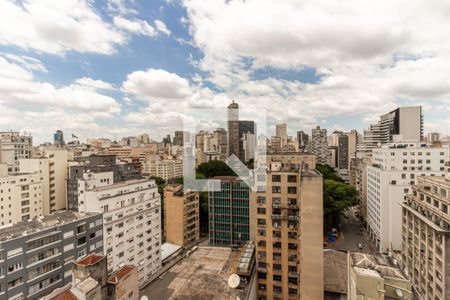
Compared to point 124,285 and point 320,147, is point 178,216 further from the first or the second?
point 320,147

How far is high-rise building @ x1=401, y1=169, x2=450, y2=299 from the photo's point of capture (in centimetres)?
1348

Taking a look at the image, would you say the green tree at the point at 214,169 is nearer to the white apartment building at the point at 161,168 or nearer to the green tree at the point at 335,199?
the white apartment building at the point at 161,168

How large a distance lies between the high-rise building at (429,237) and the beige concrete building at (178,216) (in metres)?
20.1

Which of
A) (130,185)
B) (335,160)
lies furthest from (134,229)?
(335,160)

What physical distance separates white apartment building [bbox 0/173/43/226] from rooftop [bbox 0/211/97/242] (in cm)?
1336

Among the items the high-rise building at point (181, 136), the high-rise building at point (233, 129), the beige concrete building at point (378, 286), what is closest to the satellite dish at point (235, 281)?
the beige concrete building at point (378, 286)

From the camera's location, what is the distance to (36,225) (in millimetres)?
14828

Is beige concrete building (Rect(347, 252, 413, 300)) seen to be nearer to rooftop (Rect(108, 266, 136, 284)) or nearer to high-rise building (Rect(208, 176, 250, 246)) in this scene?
rooftop (Rect(108, 266, 136, 284))

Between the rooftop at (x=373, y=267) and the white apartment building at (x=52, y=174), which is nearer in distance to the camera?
the rooftop at (x=373, y=267)

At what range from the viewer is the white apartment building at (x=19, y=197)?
2494 centimetres

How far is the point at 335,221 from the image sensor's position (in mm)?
32562

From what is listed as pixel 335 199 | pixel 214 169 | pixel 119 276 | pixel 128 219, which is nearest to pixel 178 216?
pixel 128 219

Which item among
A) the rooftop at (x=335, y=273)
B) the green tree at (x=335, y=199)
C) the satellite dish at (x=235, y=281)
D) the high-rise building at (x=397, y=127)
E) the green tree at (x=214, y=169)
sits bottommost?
the rooftop at (x=335, y=273)

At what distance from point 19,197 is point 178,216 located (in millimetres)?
16869
